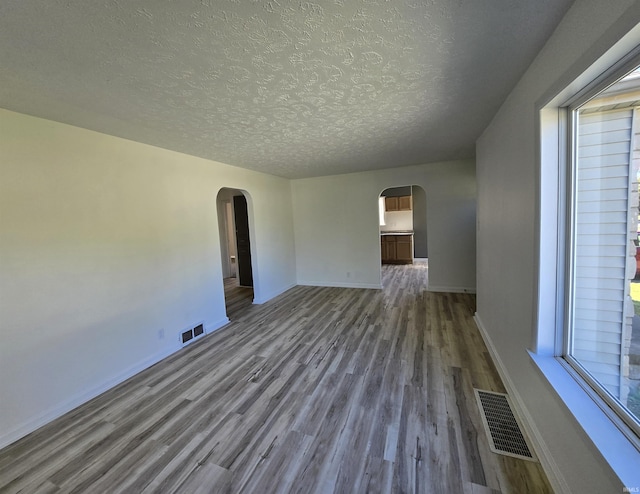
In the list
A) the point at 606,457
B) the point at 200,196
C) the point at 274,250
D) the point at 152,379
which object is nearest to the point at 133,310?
the point at 152,379

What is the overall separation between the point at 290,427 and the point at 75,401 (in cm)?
196

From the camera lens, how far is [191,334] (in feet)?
11.2

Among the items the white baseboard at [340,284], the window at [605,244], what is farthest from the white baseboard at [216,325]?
the window at [605,244]

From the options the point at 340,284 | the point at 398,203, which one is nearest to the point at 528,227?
the point at 340,284

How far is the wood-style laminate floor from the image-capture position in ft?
4.98

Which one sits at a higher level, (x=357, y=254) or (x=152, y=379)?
(x=357, y=254)

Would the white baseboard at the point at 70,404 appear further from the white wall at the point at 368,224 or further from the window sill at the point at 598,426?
the white wall at the point at 368,224

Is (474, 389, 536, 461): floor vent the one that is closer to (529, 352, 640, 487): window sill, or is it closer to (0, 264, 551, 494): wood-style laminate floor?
(0, 264, 551, 494): wood-style laminate floor

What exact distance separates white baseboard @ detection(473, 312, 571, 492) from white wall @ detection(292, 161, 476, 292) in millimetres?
2673

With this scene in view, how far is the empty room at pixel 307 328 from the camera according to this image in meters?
1.18

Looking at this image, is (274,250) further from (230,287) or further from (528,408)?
(528,408)

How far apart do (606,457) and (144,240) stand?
3677mm

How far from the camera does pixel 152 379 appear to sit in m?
→ 2.63

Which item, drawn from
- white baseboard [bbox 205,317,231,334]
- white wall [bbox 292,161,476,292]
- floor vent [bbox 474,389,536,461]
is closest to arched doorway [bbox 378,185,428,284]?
white wall [bbox 292,161,476,292]
